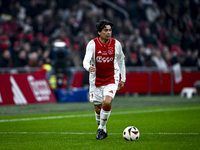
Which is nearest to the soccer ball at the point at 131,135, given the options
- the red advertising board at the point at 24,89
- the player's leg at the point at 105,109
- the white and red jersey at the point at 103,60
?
the player's leg at the point at 105,109

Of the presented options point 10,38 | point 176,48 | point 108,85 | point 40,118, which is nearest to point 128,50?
point 176,48

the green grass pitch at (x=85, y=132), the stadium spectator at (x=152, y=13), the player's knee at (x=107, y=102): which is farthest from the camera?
the stadium spectator at (x=152, y=13)

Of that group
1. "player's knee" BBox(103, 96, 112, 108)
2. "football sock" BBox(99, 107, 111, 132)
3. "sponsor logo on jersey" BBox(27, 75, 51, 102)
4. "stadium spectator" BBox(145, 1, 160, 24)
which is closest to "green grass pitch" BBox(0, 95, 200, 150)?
"football sock" BBox(99, 107, 111, 132)

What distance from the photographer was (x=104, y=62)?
318 inches

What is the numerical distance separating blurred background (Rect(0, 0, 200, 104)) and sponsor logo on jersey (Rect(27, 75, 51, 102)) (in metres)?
0.51

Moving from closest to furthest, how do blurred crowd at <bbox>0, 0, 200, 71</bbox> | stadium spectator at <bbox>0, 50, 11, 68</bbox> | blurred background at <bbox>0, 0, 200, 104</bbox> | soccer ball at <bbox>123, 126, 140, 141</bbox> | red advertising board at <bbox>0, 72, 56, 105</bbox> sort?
soccer ball at <bbox>123, 126, 140, 141</bbox>, red advertising board at <bbox>0, 72, 56, 105</bbox>, stadium spectator at <bbox>0, 50, 11, 68</bbox>, blurred background at <bbox>0, 0, 200, 104</bbox>, blurred crowd at <bbox>0, 0, 200, 71</bbox>

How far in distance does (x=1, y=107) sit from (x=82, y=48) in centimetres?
661

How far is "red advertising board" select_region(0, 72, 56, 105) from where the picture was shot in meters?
15.4

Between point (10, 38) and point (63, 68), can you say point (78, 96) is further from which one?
point (10, 38)

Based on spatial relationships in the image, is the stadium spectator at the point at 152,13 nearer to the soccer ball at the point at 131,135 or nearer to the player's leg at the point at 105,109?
the player's leg at the point at 105,109

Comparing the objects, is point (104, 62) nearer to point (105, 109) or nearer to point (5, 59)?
point (105, 109)

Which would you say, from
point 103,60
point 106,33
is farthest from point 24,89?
point 106,33

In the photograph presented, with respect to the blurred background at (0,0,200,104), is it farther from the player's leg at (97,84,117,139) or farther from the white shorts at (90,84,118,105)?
the player's leg at (97,84,117,139)

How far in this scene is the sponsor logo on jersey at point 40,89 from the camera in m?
16.2
